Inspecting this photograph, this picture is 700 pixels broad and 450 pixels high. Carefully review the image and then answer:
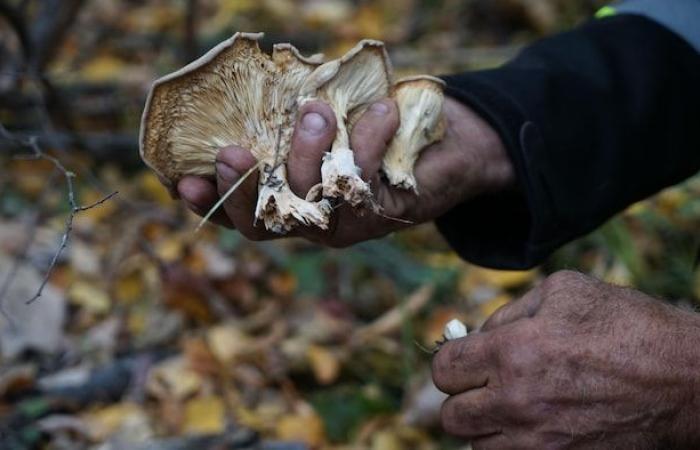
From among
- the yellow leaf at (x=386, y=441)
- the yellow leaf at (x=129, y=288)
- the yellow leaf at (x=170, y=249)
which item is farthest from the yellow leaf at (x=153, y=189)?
the yellow leaf at (x=386, y=441)

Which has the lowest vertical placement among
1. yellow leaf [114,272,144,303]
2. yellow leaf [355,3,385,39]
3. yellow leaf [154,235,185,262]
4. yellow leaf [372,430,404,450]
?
yellow leaf [372,430,404,450]

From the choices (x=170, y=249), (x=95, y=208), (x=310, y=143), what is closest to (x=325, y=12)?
(x=95, y=208)

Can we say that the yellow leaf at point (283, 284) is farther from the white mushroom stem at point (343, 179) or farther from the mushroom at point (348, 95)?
the white mushroom stem at point (343, 179)

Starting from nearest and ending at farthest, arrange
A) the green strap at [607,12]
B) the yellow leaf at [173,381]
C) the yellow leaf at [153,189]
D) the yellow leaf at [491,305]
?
the green strap at [607,12], the yellow leaf at [173,381], the yellow leaf at [491,305], the yellow leaf at [153,189]

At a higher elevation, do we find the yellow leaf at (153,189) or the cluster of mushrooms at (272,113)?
the cluster of mushrooms at (272,113)

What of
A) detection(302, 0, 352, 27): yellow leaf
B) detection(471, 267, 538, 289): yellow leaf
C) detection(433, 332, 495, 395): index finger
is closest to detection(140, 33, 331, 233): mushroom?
detection(433, 332, 495, 395): index finger

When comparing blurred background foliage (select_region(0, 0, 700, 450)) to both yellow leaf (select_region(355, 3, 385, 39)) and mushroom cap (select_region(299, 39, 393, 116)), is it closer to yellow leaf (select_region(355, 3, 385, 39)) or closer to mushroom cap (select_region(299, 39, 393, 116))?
yellow leaf (select_region(355, 3, 385, 39))

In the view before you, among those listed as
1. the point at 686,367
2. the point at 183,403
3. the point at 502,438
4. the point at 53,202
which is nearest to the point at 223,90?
the point at 502,438
